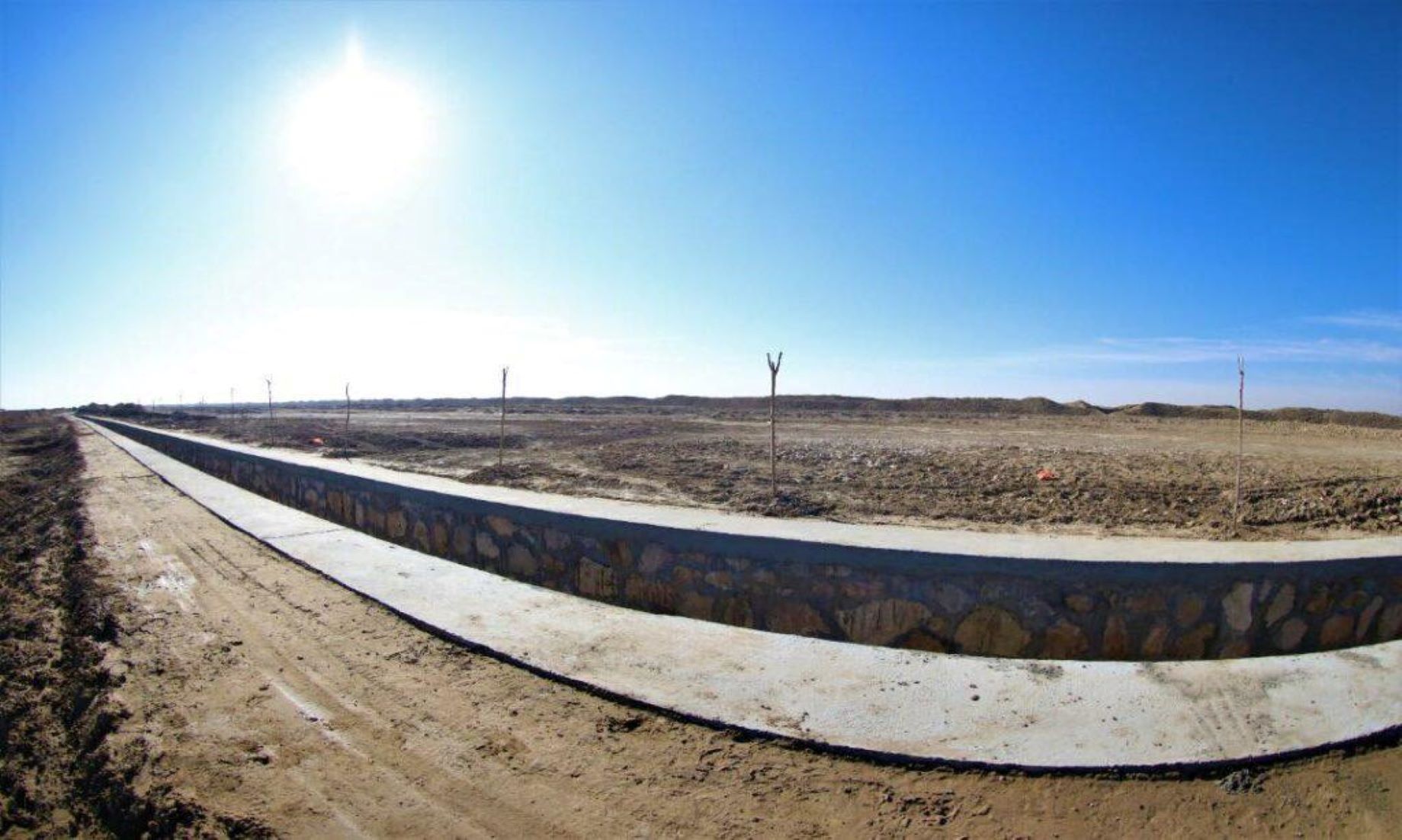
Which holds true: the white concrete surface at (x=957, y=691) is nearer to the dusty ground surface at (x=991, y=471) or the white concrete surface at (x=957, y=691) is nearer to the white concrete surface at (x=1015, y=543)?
the white concrete surface at (x=1015, y=543)

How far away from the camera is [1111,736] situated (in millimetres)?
2260

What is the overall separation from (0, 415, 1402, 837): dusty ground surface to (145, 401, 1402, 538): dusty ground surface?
4.42 m

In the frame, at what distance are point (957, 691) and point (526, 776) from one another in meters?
1.63

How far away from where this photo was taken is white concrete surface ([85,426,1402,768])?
224 centimetres

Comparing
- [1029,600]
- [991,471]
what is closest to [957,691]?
[1029,600]

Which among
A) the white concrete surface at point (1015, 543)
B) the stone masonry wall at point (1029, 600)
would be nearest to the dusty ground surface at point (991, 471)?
the white concrete surface at point (1015, 543)

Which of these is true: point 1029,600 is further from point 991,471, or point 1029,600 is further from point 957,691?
point 991,471

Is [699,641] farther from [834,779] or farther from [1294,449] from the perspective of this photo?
[1294,449]

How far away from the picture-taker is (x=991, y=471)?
986 centimetres

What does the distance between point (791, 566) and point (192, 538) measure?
543 cm


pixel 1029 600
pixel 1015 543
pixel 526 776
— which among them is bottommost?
pixel 526 776

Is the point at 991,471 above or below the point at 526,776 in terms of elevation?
above

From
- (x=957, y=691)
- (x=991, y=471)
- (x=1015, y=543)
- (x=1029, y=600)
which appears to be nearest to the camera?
(x=957, y=691)

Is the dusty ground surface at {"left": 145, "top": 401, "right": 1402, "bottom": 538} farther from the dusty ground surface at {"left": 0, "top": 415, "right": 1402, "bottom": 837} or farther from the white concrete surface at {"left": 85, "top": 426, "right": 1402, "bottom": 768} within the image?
the dusty ground surface at {"left": 0, "top": 415, "right": 1402, "bottom": 837}
